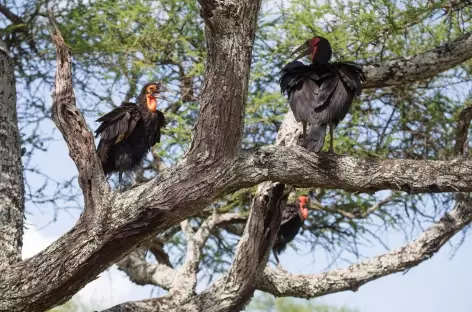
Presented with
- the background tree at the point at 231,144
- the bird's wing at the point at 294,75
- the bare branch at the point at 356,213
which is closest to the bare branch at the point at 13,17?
the background tree at the point at 231,144

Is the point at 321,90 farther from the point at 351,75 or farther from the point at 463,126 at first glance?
the point at 463,126

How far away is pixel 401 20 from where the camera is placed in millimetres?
6641

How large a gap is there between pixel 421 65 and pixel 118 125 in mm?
2298

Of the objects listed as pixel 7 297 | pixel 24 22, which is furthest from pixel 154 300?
pixel 24 22

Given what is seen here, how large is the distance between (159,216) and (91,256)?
1.44 ft

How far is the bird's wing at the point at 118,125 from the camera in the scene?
612cm

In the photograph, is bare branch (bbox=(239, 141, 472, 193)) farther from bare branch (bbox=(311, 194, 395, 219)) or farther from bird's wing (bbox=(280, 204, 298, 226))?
bird's wing (bbox=(280, 204, 298, 226))

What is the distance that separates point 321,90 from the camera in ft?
16.8

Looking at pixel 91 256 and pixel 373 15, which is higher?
pixel 373 15

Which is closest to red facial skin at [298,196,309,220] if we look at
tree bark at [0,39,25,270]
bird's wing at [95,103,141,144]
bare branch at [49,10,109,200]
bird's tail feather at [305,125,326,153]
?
bird's wing at [95,103,141,144]

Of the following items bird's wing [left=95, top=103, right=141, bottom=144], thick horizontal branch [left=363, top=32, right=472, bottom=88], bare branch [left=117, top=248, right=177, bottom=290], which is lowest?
bare branch [left=117, top=248, right=177, bottom=290]

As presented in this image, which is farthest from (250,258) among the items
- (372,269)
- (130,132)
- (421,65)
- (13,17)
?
(13,17)

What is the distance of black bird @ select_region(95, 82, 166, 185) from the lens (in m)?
6.14

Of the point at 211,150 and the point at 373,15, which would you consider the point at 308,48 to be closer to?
the point at 373,15
